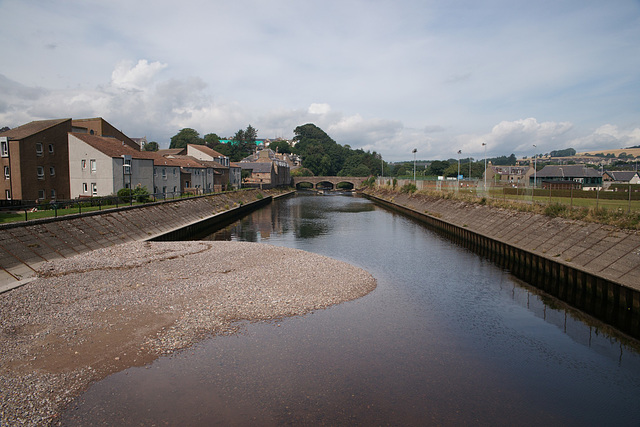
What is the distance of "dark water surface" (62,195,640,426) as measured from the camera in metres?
9.48

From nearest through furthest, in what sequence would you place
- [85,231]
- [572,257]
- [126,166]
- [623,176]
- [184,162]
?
1. [572,257]
2. [85,231]
3. [126,166]
4. [184,162]
5. [623,176]

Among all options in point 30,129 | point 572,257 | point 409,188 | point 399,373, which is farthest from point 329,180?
point 399,373

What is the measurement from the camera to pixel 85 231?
2539 centimetres

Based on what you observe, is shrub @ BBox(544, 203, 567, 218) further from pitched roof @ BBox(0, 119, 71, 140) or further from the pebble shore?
pitched roof @ BBox(0, 119, 71, 140)

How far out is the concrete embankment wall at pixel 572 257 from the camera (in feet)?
54.1

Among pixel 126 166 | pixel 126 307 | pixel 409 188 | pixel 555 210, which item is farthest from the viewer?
pixel 409 188

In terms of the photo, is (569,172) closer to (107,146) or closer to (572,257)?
(572,257)

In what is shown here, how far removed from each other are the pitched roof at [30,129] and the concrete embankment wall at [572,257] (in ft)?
Answer: 148

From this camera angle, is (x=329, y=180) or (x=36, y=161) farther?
(x=329, y=180)

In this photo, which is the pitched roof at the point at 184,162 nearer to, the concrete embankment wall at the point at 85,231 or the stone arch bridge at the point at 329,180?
the concrete embankment wall at the point at 85,231

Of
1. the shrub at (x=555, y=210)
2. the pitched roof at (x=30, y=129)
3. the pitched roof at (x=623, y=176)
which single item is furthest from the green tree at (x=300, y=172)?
the shrub at (x=555, y=210)

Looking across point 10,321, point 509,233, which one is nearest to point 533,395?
point 10,321

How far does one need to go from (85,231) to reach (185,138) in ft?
424

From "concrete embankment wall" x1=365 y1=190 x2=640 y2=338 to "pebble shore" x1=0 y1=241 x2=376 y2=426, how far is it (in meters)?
10.1
